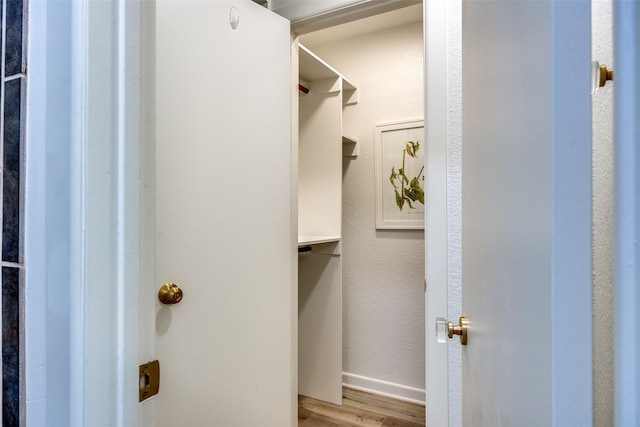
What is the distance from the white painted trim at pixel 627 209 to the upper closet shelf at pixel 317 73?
5.42 feet

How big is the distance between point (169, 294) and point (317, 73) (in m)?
1.63

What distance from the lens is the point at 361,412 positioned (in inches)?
83.0

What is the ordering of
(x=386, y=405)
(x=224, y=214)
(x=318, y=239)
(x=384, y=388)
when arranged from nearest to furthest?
(x=224, y=214), (x=318, y=239), (x=386, y=405), (x=384, y=388)

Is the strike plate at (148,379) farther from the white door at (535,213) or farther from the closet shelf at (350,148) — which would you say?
the closet shelf at (350,148)

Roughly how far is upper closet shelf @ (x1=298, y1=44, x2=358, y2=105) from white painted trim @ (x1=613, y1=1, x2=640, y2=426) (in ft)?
5.42

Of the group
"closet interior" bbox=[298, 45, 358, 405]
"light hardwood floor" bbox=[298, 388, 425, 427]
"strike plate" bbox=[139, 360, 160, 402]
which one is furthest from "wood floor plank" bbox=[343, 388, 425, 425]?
"strike plate" bbox=[139, 360, 160, 402]

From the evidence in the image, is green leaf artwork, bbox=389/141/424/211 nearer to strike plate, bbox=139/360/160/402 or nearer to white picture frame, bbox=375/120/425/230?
white picture frame, bbox=375/120/425/230

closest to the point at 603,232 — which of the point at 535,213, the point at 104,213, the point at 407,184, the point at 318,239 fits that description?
the point at 535,213

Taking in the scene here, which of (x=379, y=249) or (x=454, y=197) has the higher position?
(x=454, y=197)

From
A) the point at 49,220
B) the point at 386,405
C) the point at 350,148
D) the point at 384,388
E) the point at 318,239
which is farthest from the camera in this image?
the point at 350,148

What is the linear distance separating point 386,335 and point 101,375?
2.05m

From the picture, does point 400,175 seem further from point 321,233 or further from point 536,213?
point 536,213

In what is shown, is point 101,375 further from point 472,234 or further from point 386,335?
point 386,335

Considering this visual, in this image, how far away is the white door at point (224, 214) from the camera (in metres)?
0.94
